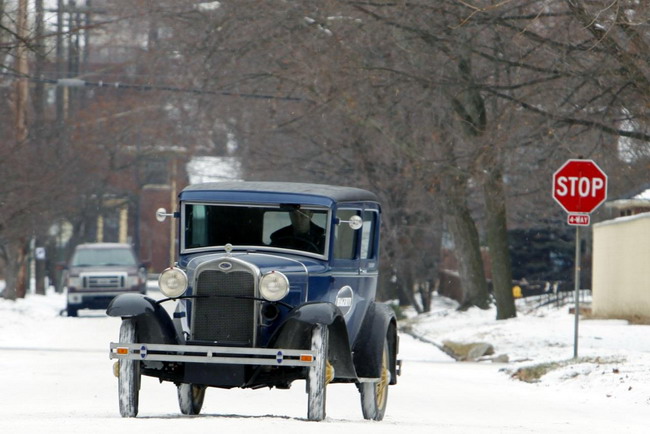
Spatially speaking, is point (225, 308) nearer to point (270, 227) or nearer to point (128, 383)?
point (128, 383)

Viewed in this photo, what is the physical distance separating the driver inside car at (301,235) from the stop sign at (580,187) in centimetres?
965

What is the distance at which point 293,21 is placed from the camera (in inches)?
1033

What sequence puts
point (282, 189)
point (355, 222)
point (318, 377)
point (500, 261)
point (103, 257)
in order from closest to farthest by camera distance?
point (318, 377)
point (355, 222)
point (282, 189)
point (500, 261)
point (103, 257)

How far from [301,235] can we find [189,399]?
190 cm

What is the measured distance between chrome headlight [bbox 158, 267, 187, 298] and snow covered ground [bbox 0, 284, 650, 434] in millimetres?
1054

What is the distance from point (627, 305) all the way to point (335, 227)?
20705 millimetres

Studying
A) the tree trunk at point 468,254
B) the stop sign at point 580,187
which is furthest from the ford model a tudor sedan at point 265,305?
the tree trunk at point 468,254

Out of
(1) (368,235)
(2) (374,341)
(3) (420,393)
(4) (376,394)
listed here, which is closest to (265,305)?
(2) (374,341)

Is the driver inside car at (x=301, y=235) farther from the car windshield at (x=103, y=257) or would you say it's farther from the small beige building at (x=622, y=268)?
the car windshield at (x=103, y=257)

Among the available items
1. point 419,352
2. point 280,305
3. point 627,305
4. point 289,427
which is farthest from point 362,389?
point 627,305

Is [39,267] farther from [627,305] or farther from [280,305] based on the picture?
[280,305]

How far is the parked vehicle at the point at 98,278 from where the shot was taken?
35.9 metres

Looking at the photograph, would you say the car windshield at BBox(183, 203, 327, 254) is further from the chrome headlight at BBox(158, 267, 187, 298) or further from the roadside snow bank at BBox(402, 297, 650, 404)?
the roadside snow bank at BBox(402, 297, 650, 404)

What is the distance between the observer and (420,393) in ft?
53.3
